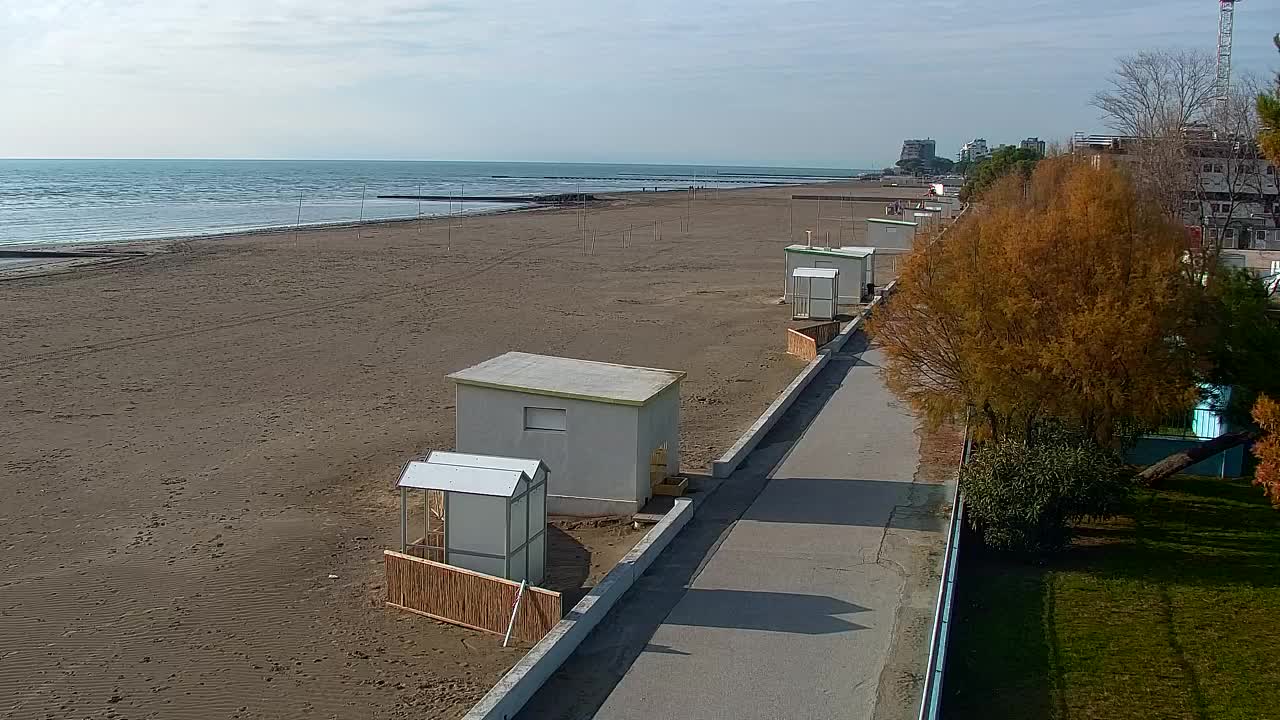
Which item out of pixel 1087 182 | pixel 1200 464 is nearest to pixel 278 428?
pixel 1087 182

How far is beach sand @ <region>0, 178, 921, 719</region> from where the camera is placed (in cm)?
1114

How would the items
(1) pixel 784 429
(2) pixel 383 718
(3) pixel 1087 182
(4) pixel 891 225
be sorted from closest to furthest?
(2) pixel 383 718, (3) pixel 1087 182, (1) pixel 784 429, (4) pixel 891 225

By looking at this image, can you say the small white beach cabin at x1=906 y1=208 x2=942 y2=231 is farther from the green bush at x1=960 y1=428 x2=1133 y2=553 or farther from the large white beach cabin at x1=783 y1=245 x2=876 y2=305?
the green bush at x1=960 y1=428 x2=1133 y2=553

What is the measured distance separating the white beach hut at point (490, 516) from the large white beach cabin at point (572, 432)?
227cm

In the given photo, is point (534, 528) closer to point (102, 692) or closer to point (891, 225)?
point (102, 692)

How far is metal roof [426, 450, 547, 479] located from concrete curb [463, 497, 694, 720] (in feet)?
4.73

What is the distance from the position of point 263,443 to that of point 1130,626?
1349 cm

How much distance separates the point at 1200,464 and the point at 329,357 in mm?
18349

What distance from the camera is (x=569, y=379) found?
15852 millimetres

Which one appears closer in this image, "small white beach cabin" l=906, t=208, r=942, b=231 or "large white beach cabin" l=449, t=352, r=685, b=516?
"large white beach cabin" l=449, t=352, r=685, b=516

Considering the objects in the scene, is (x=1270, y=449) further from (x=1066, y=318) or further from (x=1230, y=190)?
(x=1230, y=190)

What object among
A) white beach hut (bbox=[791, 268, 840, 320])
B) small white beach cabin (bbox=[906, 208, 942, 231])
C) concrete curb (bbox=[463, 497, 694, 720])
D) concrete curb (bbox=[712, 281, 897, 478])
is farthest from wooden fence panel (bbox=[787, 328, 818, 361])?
concrete curb (bbox=[463, 497, 694, 720])

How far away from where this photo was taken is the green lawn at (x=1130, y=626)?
1117 centimetres

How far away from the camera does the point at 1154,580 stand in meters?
14.5
